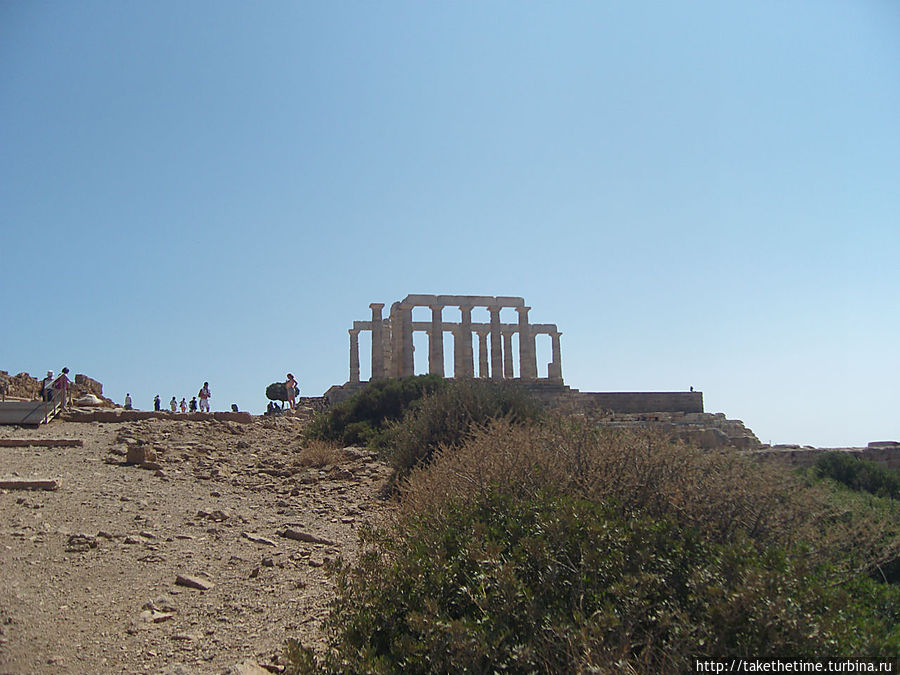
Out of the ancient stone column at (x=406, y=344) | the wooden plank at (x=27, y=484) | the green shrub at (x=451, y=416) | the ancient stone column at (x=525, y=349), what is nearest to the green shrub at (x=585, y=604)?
the green shrub at (x=451, y=416)

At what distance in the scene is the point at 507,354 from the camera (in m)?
36.2

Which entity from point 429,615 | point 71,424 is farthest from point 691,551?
point 71,424

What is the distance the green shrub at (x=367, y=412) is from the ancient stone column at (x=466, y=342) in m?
13.6

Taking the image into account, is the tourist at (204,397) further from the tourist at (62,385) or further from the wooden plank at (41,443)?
the wooden plank at (41,443)

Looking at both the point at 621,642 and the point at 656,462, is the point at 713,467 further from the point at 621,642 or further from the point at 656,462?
the point at 621,642

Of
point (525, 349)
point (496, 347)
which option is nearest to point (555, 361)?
point (525, 349)

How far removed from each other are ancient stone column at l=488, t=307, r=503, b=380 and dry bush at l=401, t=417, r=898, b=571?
27.3 m

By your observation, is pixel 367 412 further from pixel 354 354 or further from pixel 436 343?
pixel 354 354

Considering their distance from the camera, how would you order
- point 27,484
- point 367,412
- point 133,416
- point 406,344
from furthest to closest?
1. point 406,344
2. point 133,416
3. point 367,412
4. point 27,484

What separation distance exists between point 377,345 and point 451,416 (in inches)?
866

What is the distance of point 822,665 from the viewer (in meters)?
2.73

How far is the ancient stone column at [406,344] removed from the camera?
31.3 m

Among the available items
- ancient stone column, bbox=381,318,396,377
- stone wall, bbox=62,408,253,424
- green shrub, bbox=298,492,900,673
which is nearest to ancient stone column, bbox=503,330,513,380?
ancient stone column, bbox=381,318,396,377

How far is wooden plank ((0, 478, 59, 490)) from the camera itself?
8.45 metres
